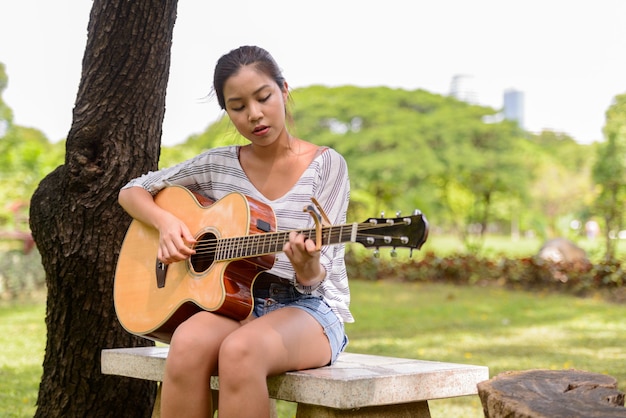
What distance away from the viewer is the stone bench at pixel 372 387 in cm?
258

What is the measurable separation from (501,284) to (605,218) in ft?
8.16

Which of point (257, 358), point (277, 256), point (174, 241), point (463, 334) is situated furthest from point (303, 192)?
point (463, 334)

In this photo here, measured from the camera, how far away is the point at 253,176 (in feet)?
10.5

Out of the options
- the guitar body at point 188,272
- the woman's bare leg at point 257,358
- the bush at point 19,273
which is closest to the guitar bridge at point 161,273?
the guitar body at point 188,272

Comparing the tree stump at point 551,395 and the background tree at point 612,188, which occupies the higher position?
the background tree at point 612,188

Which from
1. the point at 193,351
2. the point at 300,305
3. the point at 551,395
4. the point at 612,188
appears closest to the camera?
the point at 551,395

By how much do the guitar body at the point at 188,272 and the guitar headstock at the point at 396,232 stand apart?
48cm

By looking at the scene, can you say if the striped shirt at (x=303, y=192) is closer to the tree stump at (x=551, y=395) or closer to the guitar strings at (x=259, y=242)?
the guitar strings at (x=259, y=242)

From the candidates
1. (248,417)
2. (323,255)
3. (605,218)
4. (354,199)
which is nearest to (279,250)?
(323,255)

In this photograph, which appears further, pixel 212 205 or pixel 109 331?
pixel 109 331

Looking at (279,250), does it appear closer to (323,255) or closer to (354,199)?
(323,255)

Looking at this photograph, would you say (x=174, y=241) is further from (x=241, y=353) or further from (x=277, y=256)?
(x=241, y=353)

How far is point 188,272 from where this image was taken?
2.98 m

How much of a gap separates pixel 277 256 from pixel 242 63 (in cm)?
73
